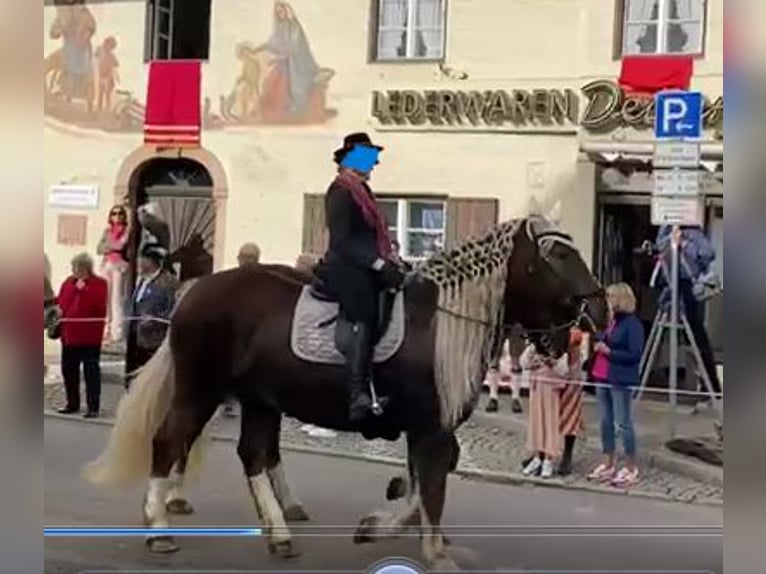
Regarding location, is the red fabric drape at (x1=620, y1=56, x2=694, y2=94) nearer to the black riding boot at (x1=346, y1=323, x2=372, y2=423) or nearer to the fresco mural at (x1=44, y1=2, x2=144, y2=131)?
the black riding boot at (x1=346, y1=323, x2=372, y2=423)

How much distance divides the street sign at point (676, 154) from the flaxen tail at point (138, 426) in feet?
3.95

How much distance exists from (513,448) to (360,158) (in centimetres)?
74

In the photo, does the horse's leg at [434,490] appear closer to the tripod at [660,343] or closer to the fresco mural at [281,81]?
the tripod at [660,343]

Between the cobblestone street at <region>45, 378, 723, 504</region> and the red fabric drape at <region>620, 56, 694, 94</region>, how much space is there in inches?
31.3

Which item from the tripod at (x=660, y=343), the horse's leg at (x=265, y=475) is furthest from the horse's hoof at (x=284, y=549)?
the tripod at (x=660, y=343)

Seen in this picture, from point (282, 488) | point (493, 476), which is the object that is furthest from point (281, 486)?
point (493, 476)

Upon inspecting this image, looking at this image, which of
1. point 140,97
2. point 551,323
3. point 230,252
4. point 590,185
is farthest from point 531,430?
point 140,97

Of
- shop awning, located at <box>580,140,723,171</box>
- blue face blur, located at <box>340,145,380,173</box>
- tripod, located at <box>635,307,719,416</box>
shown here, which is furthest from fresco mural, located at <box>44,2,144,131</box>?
tripod, located at <box>635,307,719,416</box>

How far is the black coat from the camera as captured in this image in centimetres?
363

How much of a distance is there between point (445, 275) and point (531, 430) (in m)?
0.42

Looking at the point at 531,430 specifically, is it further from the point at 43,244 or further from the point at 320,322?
the point at 43,244

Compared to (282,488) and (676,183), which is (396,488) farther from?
(676,183)

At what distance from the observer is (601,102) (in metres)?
3.55

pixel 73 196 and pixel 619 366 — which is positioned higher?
pixel 73 196
